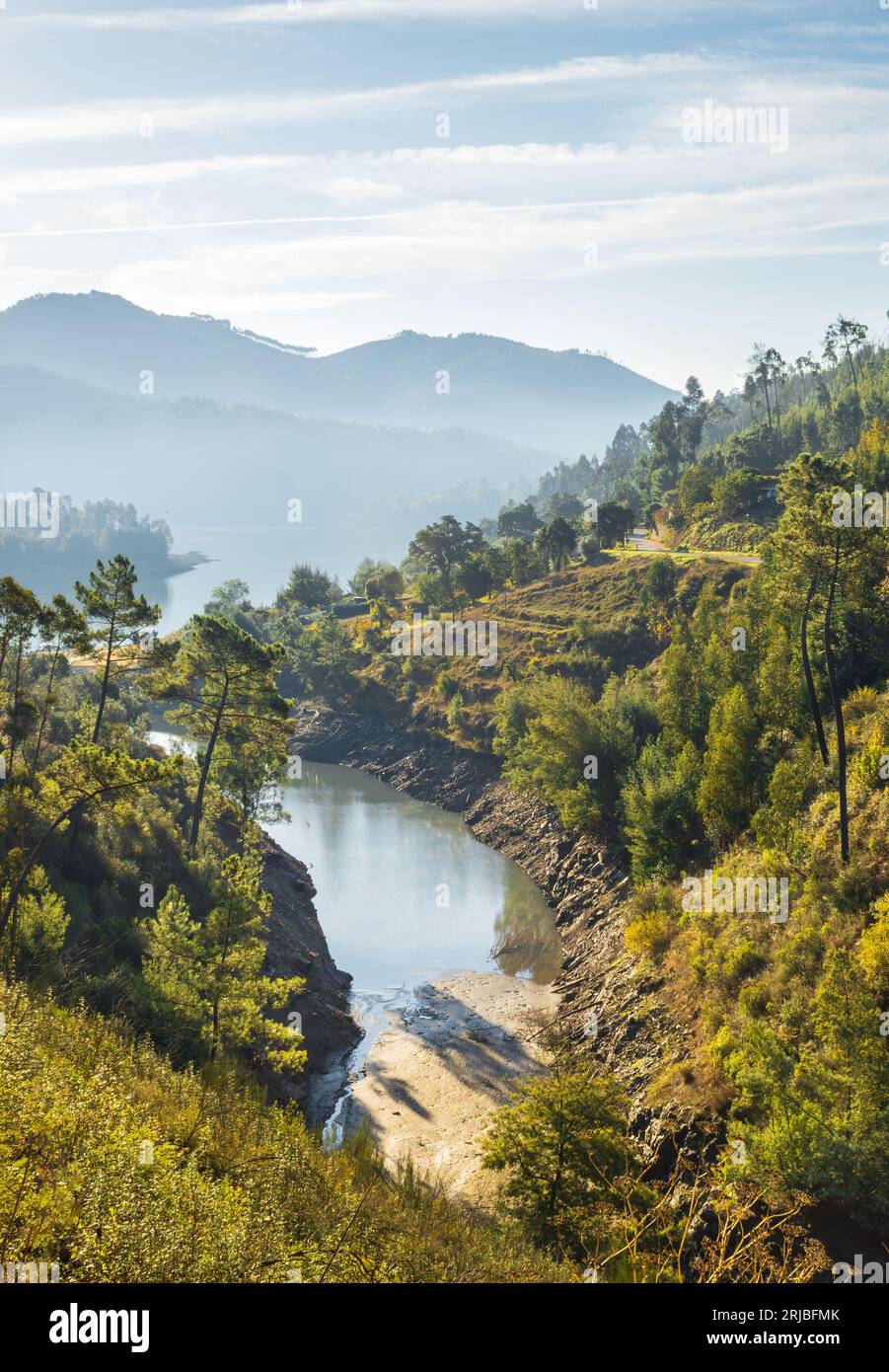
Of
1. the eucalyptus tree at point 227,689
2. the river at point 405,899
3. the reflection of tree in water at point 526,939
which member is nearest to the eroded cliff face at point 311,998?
the river at point 405,899

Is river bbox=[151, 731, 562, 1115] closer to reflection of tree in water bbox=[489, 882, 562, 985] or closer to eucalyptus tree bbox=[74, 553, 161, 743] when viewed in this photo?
reflection of tree in water bbox=[489, 882, 562, 985]

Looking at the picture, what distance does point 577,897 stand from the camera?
4775 cm

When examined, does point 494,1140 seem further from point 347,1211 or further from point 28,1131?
point 28,1131

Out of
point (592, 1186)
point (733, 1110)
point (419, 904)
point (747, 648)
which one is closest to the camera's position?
point (592, 1186)

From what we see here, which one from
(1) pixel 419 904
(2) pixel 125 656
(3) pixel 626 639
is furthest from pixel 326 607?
(2) pixel 125 656

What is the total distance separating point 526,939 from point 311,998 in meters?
13.8

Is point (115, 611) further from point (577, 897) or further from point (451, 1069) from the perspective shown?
point (577, 897)

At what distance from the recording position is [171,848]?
124 feet

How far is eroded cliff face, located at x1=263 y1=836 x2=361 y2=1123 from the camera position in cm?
3106

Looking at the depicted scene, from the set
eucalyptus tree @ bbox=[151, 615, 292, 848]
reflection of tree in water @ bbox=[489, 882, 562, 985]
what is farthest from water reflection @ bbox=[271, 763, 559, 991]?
eucalyptus tree @ bbox=[151, 615, 292, 848]

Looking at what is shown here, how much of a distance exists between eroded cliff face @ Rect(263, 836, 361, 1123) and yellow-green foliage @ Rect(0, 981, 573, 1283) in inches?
449

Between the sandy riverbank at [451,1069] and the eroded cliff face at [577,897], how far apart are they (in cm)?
238

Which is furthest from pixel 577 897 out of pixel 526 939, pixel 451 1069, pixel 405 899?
pixel 451 1069

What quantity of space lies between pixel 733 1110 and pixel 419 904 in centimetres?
2877
